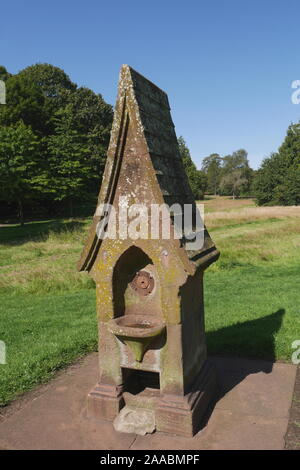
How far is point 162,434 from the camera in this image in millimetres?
4844

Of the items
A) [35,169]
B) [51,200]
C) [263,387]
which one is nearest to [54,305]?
[263,387]

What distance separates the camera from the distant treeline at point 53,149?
31.9 metres

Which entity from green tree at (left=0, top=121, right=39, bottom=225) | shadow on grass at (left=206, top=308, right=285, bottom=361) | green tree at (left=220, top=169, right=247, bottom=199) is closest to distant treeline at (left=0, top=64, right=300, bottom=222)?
green tree at (left=0, top=121, right=39, bottom=225)

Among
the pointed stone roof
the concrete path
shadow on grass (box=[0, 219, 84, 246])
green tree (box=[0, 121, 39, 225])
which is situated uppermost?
green tree (box=[0, 121, 39, 225])

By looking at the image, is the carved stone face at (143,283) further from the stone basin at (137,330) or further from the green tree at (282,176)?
the green tree at (282,176)

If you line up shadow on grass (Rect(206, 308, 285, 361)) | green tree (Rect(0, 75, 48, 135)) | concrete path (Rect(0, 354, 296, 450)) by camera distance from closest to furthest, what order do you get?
concrete path (Rect(0, 354, 296, 450)), shadow on grass (Rect(206, 308, 285, 361)), green tree (Rect(0, 75, 48, 135))

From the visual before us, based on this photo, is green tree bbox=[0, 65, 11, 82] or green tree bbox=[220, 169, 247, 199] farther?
green tree bbox=[220, 169, 247, 199]

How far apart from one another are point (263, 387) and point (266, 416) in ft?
2.75

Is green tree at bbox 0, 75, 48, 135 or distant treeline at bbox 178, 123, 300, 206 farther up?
green tree at bbox 0, 75, 48, 135

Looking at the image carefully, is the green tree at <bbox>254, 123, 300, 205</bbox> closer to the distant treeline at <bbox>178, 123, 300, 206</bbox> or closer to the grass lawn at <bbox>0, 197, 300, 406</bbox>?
the distant treeline at <bbox>178, 123, 300, 206</bbox>

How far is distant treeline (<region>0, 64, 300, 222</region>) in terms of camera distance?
3194 centimetres

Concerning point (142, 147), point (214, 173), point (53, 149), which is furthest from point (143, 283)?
point (214, 173)

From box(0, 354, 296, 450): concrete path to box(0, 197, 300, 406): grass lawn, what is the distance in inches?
24.4

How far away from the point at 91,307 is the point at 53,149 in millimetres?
31409
